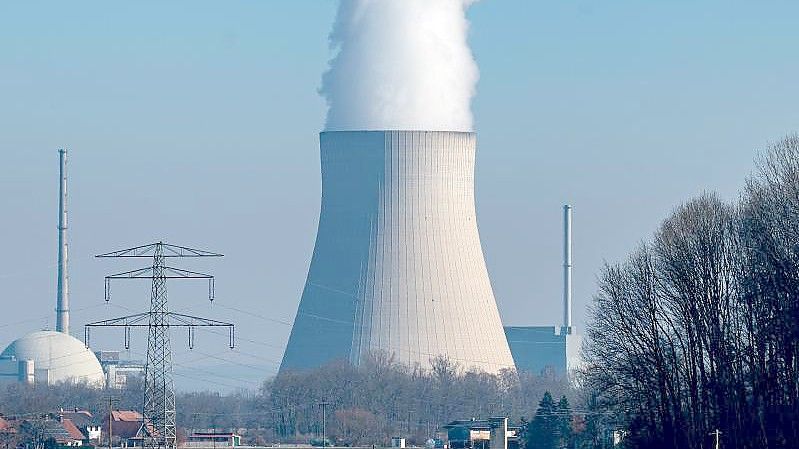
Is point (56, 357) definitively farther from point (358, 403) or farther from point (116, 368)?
point (358, 403)

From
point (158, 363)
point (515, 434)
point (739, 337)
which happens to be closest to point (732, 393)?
point (739, 337)

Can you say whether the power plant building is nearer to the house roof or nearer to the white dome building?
the white dome building

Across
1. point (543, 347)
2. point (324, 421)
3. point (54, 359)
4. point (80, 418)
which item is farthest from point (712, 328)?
point (543, 347)

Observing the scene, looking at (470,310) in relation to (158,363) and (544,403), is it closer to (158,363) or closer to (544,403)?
(544,403)

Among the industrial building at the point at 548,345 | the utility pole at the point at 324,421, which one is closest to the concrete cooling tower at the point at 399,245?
the utility pole at the point at 324,421

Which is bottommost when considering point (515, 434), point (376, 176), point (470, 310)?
point (515, 434)

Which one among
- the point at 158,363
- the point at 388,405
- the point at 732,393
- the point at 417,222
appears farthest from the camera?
the point at 388,405

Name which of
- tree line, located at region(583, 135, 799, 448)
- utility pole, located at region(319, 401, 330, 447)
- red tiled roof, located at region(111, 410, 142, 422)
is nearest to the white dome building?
red tiled roof, located at region(111, 410, 142, 422)

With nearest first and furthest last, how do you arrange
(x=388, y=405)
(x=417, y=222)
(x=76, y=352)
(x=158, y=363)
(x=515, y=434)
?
(x=158, y=363)
(x=417, y=222)
(x=515, y=434)
(x=388, y=405)
(x=76, y=352)
